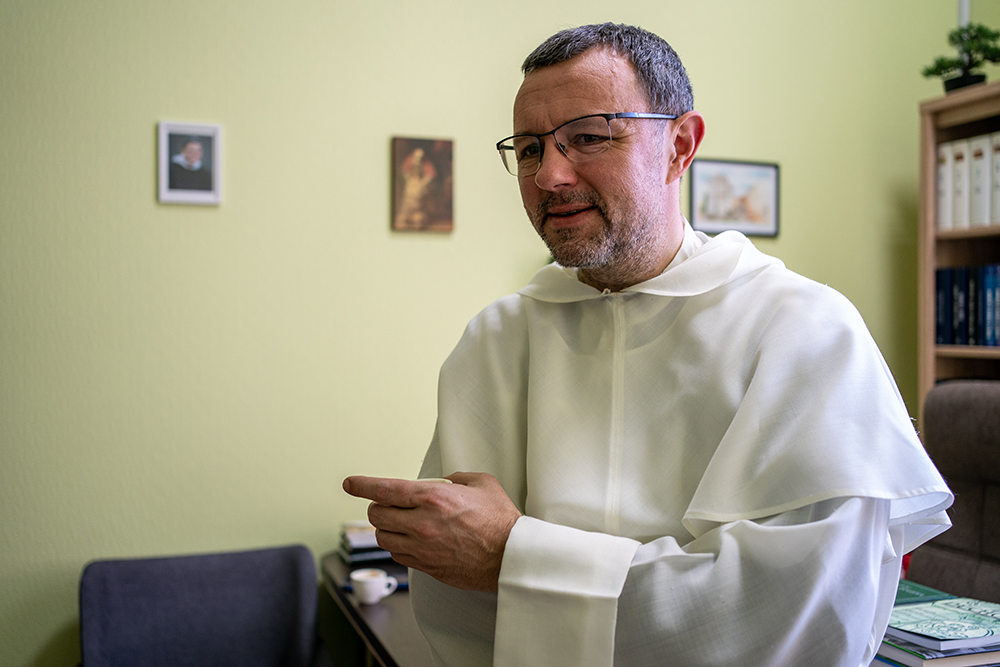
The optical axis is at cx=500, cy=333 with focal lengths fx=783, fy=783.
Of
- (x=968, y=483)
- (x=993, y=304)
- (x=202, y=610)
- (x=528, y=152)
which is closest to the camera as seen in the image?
(x=528, y=152)

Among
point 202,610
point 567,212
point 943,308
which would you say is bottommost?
point 202,610

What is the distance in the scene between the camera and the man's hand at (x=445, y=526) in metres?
1.04

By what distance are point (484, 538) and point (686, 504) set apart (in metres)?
0.30

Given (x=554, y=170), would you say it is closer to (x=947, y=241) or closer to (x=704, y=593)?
(x=704, y=593)

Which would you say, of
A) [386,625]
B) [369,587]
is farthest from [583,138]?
[369,587]

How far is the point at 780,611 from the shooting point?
0.94m

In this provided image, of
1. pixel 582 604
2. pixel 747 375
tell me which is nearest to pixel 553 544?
pixel 582 604

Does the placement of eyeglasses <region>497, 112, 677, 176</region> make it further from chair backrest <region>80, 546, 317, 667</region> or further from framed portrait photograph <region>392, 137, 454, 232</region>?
chair backrest <region>80, 546, 317, 667</region>

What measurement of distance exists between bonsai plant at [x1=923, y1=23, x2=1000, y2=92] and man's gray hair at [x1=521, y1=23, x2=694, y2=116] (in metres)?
2.10

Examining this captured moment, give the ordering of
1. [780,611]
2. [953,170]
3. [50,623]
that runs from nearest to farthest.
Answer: [780,611]
[50,623]
[953,170]

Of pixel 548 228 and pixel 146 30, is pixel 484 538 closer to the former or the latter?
pixel 548 228

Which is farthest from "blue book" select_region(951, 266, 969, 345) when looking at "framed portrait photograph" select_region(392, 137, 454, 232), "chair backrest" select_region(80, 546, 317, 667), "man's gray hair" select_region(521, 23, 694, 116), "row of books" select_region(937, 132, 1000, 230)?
"chair backrest" select_region(80, 546, 317, 667)

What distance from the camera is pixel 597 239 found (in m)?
1.22

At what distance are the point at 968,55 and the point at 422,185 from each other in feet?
6.66
